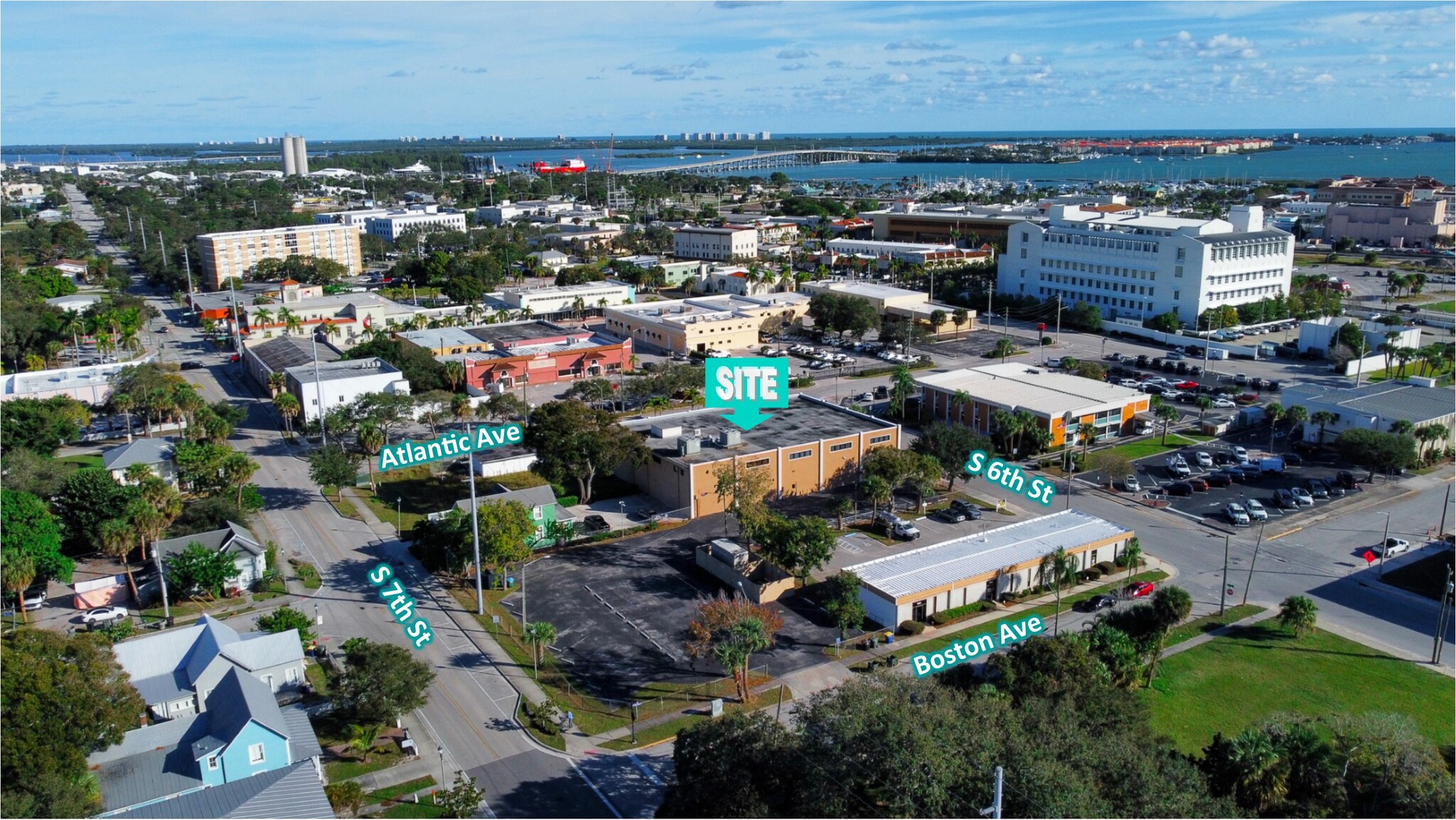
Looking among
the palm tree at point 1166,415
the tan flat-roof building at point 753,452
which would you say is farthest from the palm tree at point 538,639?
the palm tree at point 1166,415

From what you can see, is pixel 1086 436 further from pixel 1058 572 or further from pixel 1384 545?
pixel 1058 572

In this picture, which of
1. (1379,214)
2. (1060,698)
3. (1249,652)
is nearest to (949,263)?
(1379,214)

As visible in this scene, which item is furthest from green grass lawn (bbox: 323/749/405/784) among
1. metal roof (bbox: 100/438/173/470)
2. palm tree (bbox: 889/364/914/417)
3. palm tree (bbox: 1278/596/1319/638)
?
palm tree (bbox: 889/364/914/417)

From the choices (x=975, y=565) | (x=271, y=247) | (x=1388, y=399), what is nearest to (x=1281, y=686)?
(x=975, y=565)

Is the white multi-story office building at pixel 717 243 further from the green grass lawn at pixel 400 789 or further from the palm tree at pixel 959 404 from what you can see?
the green grass lawn at pixel 400 789

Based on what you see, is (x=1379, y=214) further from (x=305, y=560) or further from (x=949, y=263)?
(x=305, y=560)

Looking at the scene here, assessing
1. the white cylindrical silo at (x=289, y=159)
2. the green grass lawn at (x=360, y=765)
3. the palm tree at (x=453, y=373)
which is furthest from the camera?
the white cylindrical silo at (x=289, y=159)
